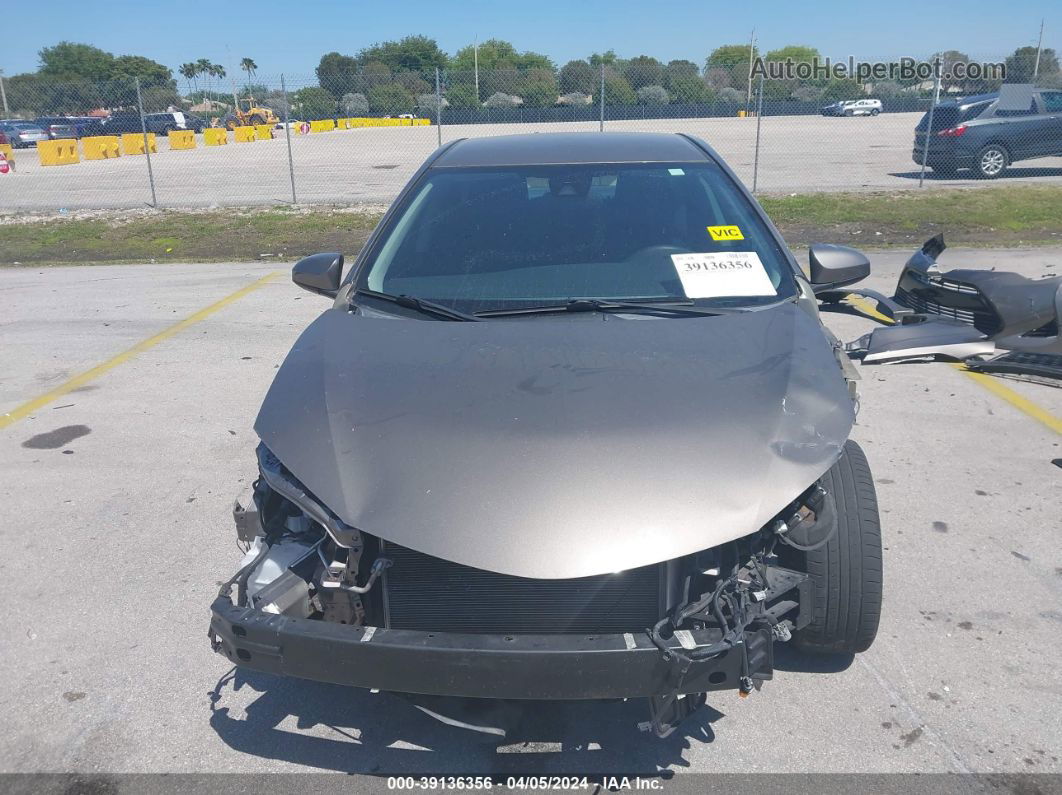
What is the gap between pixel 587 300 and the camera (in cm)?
330

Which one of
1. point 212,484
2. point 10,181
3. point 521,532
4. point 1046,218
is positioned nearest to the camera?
point 521,532

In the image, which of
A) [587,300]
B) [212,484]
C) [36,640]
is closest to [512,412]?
[587,300]

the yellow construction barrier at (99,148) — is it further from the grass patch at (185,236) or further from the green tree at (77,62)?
the green tree at (77,62)

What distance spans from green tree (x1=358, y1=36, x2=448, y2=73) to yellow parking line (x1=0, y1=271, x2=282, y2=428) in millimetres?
59681

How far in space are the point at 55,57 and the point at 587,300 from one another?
328ft

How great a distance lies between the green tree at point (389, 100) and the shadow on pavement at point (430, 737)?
3149 cm

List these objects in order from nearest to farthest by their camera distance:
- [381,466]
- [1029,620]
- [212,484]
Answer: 1. [381,466]
2. [1029,620]
3. [212,484]

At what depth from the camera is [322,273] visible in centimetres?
397

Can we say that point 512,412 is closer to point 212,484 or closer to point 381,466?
point 381,466

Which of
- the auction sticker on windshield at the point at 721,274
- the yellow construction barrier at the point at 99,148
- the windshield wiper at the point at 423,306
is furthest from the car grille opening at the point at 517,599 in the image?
the yellow construction barrier at the point at 99,148

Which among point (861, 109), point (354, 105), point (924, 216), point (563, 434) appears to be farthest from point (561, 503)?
point (861, 109)

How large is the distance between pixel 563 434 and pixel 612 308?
0.95 meters

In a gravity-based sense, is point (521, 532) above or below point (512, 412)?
below

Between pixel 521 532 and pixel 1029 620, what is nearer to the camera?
pixel 521 532
